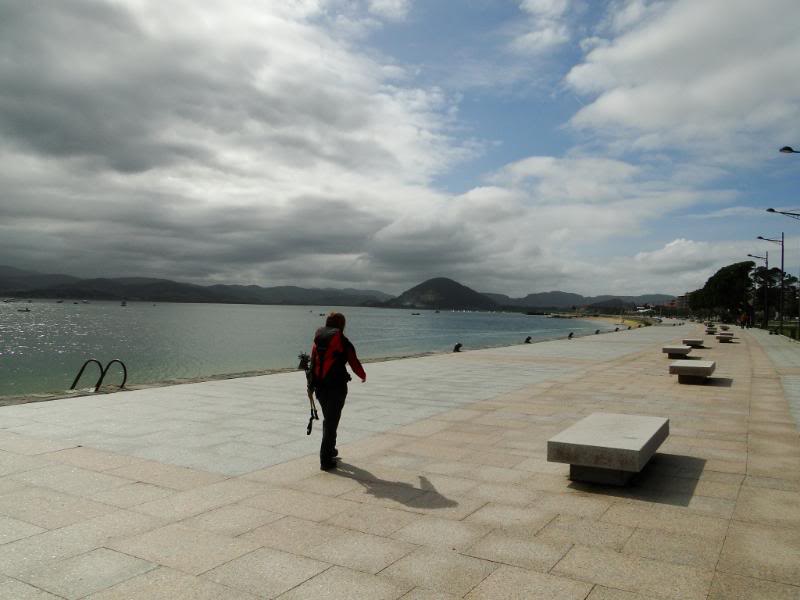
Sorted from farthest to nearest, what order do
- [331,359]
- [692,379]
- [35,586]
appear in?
[692,379]
[331,359]
[35,586]

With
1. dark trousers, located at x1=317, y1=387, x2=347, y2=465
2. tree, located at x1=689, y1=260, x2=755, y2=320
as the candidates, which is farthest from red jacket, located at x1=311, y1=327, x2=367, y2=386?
tree, located at x1=689, y1=260, x2=755, y2=320

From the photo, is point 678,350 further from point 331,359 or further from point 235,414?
point 331,359

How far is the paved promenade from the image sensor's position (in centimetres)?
372

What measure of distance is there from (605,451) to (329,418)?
2810mm

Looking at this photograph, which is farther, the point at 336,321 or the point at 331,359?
the point at 336,321

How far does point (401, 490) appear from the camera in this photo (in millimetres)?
5586

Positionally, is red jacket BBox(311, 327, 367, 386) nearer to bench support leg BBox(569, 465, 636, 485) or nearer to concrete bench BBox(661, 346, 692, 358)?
bench support leg BBox(569, 465, 636, 485)

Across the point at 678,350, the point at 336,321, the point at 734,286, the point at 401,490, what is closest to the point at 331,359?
the point at 336,321

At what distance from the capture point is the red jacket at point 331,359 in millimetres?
6320

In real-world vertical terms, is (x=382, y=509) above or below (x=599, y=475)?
below

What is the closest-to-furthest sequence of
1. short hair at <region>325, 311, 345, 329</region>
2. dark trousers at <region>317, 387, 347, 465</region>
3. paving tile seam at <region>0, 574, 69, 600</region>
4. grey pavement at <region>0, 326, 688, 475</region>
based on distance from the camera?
paving tile seam at <region>0, 574, 69, 600</region> → dark trousers at <region>317, 387, 347, 465</region> → short hair at <region>325, 311, 345, 329</region> → grey pavement at <region>0, 326, 688, 475</region>

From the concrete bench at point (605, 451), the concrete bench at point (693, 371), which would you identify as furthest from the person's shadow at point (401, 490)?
the concrete bench at point (693, 371)

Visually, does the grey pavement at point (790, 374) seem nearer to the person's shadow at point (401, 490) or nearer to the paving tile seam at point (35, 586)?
the person's shadow at point (401, 490)

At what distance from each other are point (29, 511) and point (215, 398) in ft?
20.6
